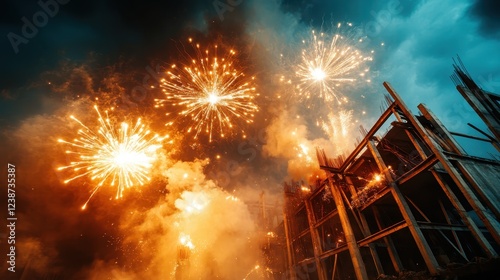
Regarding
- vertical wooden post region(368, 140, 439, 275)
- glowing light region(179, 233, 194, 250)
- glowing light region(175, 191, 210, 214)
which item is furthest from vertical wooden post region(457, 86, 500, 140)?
glowing light region(179, 233, 194, 250)

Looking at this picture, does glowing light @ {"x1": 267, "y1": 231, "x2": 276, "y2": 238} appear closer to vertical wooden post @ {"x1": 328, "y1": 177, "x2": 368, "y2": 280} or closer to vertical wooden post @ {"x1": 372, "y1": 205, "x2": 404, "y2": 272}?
vertical wooden post @ {"x1": 328, "y1": 177, "x2": 368, "y2": 280}

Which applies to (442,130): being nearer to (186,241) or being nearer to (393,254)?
(393,254)

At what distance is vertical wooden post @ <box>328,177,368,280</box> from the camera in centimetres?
1107

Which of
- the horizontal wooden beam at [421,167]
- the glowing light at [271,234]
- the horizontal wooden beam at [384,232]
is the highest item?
the glowing light at [271,234]

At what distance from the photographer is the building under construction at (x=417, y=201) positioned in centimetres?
757

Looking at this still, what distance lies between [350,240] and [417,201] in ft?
14.1

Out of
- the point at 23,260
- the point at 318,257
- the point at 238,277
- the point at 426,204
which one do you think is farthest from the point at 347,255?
the point at 23,260

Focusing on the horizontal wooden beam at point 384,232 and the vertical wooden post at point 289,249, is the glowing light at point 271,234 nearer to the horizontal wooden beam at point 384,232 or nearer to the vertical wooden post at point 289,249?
the vertical wooden post at point 289,249

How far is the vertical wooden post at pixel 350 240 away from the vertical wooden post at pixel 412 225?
335 centimetres

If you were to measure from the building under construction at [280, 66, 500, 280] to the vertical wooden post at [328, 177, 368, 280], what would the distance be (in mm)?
50

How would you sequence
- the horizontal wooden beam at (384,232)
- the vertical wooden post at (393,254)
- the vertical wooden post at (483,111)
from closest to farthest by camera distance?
the horizontal wooden beam at (384,232), the vertical wooden post at (483,111), the vertical wooden post at (393,254)

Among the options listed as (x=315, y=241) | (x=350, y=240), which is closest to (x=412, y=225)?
(x=350, y=240)

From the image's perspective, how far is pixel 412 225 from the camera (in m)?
8.95

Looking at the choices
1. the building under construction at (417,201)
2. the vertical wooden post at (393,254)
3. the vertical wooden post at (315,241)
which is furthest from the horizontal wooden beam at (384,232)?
the vertical wooden post at (315,241)
